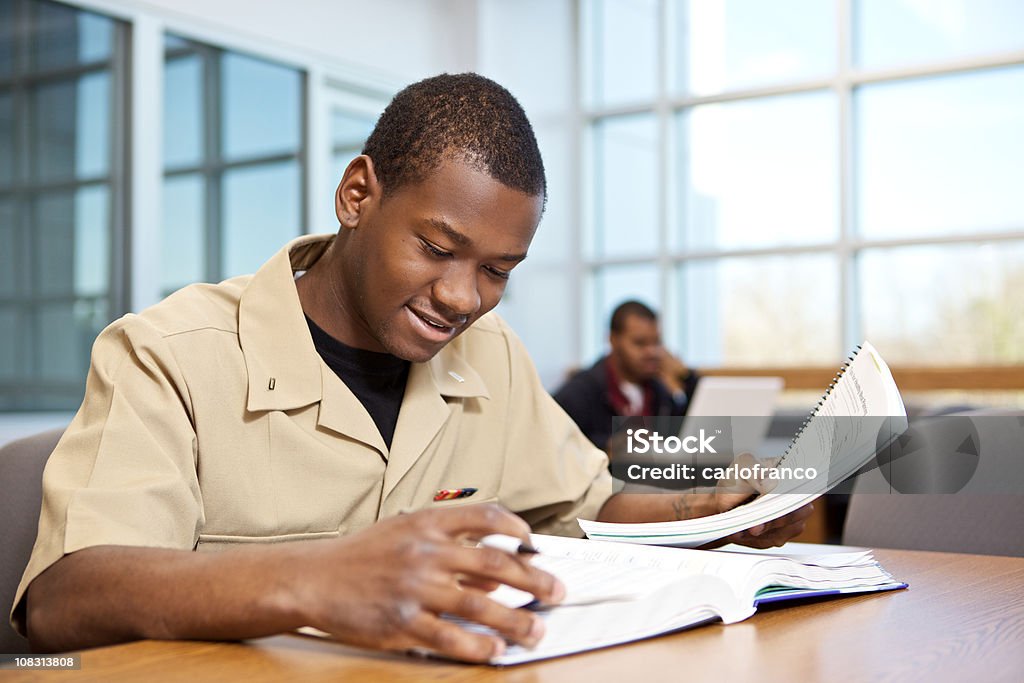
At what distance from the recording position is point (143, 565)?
0.82 m

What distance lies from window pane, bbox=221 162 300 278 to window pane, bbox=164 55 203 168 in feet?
0.71

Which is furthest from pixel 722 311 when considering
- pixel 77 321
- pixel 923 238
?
pixel 77 321

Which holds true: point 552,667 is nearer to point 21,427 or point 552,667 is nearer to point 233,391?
point 233,391

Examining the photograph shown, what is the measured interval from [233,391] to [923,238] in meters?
5.22

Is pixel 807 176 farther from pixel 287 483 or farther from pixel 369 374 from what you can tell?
pixel 287 483

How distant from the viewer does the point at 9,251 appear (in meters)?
3.73

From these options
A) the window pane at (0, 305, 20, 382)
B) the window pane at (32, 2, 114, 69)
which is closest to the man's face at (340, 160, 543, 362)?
the window pane at (0, 305, 20, 382)

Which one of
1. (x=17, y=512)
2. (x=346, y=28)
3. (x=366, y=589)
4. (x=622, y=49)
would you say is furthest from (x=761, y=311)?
(x=366, y=589)

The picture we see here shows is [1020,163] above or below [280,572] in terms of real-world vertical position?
above

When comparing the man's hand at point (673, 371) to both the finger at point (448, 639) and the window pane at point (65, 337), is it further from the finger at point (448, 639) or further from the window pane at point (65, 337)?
the finger at point (448, 639)

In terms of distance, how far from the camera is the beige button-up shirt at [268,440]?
3.09 feet

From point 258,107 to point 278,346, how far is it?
12.5ft

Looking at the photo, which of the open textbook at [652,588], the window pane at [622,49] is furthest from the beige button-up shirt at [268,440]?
the window pane at [622,49]

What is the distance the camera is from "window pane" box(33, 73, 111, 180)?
12.6ft
